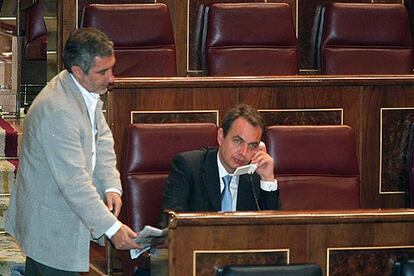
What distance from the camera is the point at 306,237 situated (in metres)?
2.46

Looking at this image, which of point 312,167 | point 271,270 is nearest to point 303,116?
point 312,167

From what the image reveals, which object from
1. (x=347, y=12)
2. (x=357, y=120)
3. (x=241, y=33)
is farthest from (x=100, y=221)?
(x=347, y=12)

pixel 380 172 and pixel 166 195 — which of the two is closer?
pixel 166 195

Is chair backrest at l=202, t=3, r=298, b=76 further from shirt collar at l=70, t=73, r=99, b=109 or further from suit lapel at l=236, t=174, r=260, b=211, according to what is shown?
shirt collar at l=70, t=73, r=99, b=109

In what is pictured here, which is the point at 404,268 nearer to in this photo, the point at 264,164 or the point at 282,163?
the point at 264,164

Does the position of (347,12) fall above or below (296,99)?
above

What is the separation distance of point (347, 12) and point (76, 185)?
170 cm

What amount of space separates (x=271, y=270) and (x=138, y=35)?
64.6 inches

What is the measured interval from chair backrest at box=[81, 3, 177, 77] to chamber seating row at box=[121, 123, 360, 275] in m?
0.77

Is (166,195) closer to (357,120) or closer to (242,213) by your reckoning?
(242,213)

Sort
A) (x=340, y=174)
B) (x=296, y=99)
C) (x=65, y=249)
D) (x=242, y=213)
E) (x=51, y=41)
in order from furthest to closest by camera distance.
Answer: (x=51, y=41), (x=296, y=99), (x=340, y=174), (x=65, y=249), (x=242, y=213)

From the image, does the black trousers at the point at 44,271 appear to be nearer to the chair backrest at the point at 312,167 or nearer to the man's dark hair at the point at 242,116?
the man's dark hair at the point at 242,116

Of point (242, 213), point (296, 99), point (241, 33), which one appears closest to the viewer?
point (242, 213)

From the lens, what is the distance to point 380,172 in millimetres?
3420
